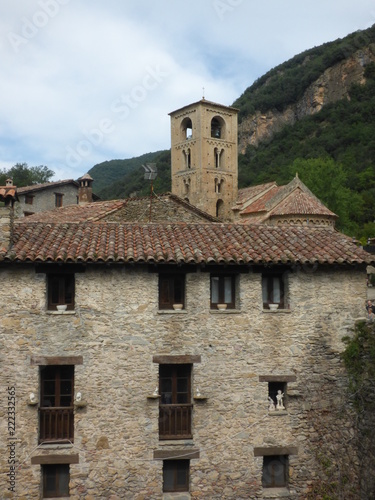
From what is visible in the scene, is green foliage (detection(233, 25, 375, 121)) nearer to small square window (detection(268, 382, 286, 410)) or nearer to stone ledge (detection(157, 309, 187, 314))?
small square window (detection(268, 382, 286, 410))

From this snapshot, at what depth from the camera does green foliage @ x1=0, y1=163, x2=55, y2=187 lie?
78500mm


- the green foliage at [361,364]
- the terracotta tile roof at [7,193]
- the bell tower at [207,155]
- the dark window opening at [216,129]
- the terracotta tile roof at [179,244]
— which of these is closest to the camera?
the terracotta tile roof at [179,244]

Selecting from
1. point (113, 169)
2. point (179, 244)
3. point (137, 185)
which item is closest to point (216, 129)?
point (137, 185)

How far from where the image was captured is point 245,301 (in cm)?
1564

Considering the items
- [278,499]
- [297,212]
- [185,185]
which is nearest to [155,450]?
[278,499]

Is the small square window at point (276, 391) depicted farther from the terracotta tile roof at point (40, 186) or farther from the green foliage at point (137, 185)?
the green foliage at point (137, 185)

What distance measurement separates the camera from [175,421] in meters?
15.3

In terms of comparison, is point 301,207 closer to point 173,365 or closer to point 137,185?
point 173,365

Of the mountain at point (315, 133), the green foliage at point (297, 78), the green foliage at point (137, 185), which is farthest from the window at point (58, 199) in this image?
the green foliage at point (297, 78)

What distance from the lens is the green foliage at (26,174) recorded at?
78500 millimetres

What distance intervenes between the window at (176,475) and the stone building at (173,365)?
3 cm

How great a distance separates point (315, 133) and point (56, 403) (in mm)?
97063

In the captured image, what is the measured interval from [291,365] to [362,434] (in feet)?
9.76

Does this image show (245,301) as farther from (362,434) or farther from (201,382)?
(362,434)
